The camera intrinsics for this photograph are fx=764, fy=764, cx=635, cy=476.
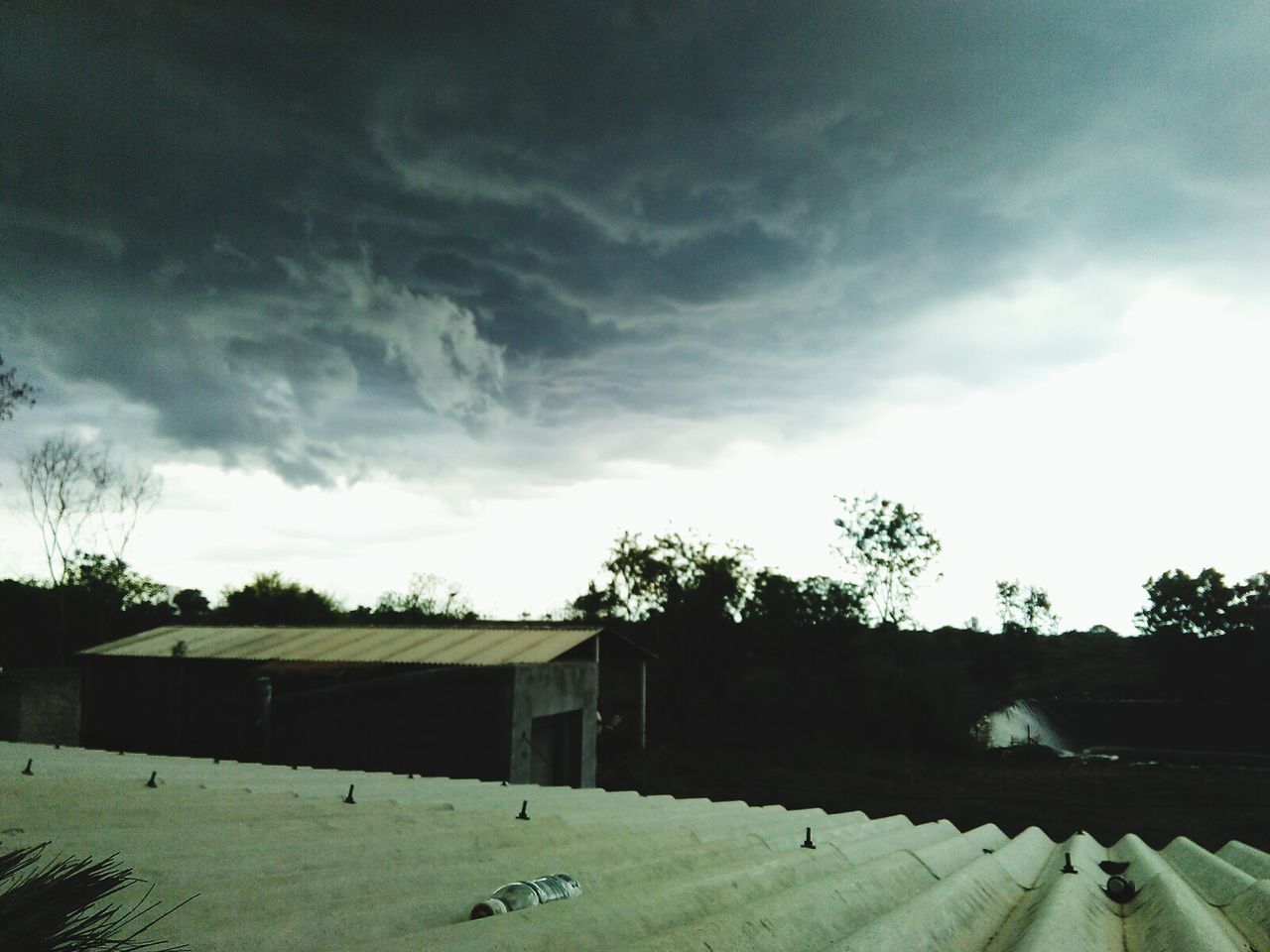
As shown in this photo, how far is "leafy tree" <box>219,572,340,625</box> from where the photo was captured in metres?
36.3

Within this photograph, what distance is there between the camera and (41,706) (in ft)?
64.9

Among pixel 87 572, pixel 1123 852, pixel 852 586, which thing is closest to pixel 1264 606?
pixel 852 586

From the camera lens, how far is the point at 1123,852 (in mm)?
5977

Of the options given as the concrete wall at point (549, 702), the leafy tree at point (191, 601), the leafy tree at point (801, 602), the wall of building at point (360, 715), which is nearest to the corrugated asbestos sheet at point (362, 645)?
the wall of building at point (360, 715)

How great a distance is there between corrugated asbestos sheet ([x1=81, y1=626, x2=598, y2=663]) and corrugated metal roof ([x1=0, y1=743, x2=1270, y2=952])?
437 inches

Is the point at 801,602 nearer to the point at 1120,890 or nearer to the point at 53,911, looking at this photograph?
the point at 1120,890

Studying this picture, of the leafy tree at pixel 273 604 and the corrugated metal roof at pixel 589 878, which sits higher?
the leafy tree at pixel 273 604

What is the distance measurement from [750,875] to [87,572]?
4094 centimetres

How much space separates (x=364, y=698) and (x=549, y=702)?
409cm

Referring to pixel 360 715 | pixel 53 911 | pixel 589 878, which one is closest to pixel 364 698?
pixel 360 715

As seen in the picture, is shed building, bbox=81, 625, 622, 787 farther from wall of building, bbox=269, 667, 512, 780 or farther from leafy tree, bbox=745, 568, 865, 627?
leafy tree, bbox=745, 568, 865, 627

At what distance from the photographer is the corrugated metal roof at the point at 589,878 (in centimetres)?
248

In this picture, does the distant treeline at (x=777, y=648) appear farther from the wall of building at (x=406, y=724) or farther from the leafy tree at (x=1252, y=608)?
the wall of building at (x=406, y=724)

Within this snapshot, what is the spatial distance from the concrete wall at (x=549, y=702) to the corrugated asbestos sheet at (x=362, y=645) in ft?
1.72
